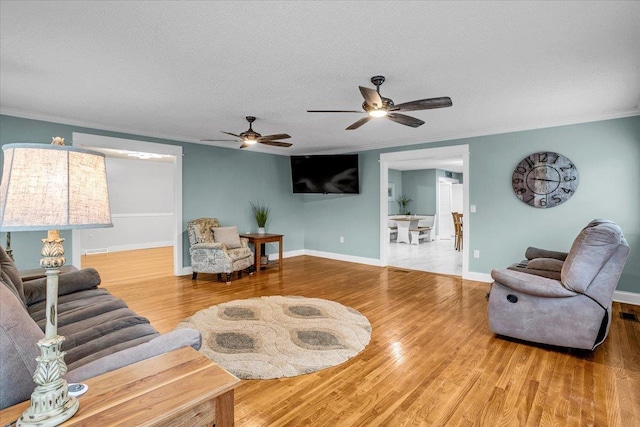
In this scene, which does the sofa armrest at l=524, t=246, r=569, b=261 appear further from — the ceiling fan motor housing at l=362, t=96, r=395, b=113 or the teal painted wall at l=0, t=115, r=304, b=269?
the teal painted wall at l=0, t=115, r=304, b=269

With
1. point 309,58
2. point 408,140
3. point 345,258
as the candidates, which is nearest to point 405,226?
point 345,258

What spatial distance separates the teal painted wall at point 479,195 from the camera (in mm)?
3973

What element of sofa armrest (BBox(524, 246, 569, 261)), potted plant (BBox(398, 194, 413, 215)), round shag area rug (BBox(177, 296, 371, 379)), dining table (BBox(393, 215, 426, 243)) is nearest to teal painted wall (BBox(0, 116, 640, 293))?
sofa armrest (BBox(524, 246, 569, 261))

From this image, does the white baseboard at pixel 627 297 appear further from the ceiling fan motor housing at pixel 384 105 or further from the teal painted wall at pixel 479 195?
the ceiling fan motor housing at pixel 384 105

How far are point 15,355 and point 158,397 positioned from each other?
45cm

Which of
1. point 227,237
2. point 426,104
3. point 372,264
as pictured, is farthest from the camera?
point 372,264

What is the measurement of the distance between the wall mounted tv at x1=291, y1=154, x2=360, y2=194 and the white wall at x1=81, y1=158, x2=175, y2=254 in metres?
3.46

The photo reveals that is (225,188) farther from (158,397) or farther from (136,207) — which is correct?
(158,397)

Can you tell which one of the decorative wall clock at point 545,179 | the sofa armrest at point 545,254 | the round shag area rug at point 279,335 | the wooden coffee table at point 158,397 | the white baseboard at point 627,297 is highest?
the decorative wall clock at point 545,179

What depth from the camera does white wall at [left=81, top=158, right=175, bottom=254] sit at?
807cm

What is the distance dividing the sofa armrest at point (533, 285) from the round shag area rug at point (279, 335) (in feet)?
4.32


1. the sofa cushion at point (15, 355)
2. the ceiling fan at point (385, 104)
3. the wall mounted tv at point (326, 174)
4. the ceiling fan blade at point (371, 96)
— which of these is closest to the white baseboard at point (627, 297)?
the ceiling fan at point (385, 104)

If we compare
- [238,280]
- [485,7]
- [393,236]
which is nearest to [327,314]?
[238,280]

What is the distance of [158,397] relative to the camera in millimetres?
1019
